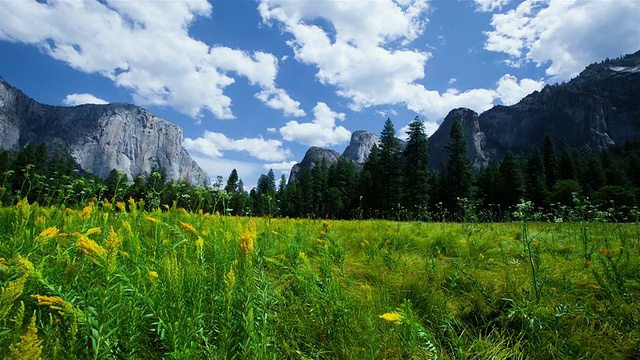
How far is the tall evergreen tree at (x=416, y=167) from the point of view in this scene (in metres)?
35.8

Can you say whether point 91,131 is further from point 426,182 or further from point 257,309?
point 257,309

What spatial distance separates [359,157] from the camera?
180m

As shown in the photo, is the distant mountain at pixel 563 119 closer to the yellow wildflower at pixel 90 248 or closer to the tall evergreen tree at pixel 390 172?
the tall evergreen tree at pixel 390 172

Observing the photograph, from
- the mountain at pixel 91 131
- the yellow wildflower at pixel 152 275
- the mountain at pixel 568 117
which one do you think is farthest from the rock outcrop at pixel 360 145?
the yellow wildflower at pixel 152 275

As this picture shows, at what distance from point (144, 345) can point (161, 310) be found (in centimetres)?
15

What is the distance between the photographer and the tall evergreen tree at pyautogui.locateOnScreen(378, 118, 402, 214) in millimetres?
38281

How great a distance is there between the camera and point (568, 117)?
426 feet

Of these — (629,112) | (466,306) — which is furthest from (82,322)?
(629,112)

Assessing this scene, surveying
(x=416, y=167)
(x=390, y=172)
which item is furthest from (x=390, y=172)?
(x=416, y=167)

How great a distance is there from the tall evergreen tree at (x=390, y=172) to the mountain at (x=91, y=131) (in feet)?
381

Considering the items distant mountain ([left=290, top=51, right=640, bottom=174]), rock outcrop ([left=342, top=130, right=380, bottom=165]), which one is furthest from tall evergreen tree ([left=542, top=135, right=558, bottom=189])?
rock outcrop ([left=342, top=130, right=380, bottom=165])

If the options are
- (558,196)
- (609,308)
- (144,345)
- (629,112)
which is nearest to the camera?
(144,345)

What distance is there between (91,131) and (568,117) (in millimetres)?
227381

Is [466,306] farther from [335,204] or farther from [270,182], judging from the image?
[270,182]
